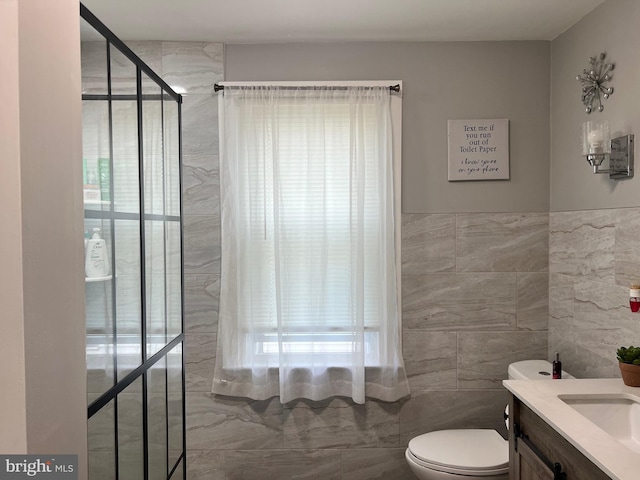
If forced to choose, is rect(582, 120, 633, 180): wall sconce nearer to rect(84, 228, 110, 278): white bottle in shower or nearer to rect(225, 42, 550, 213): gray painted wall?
rect(225, 42, 550, 213): gray painted wall

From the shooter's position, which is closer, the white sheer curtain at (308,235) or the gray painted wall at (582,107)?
the gray painted wall at (582,107)

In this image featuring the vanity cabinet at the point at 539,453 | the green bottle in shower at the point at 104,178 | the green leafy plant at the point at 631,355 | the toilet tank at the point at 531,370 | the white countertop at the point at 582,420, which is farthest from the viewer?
the toilet tank at the point at 531,370

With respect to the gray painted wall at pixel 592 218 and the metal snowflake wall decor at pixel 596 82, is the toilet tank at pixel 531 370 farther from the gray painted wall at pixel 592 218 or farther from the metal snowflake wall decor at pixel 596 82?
the metal snowflake wall decor at pixel 596 82

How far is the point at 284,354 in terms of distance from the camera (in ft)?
9.11

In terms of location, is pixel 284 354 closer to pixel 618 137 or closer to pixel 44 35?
pixel 618 137

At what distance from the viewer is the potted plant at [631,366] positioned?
190cm

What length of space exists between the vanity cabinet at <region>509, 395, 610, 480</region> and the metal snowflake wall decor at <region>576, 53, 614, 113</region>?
140 cm

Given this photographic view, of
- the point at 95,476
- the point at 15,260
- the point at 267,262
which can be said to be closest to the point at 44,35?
the point at 15,260

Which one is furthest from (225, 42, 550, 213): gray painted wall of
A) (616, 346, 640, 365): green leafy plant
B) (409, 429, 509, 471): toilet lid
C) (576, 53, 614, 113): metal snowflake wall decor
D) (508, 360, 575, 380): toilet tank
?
(409, 429, 509, 471): toilet lid

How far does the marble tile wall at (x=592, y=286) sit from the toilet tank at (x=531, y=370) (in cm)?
11

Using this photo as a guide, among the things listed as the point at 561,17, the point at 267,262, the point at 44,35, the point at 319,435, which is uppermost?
the point at 561,17

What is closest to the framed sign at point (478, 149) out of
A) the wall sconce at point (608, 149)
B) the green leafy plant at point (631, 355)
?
the wall sconce at point (608, 149)

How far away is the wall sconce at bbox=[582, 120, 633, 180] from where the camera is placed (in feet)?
6.89

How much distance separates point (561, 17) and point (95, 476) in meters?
2.74
